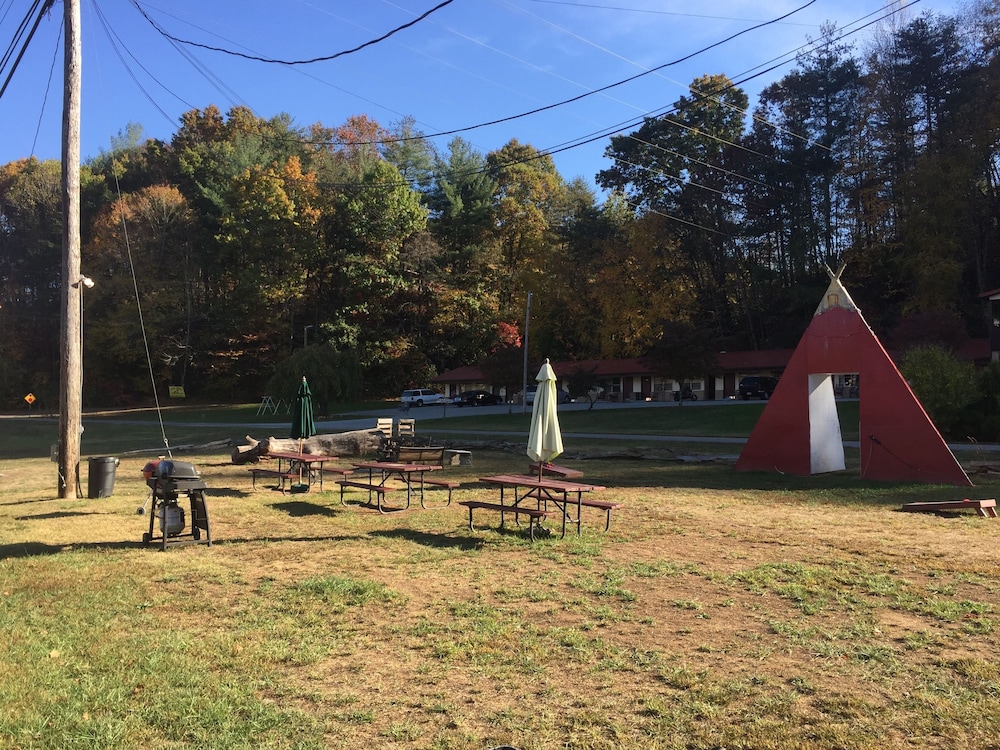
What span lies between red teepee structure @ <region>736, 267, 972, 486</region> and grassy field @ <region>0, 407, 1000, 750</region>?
4624mm

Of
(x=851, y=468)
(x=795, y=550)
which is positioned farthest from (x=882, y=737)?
(x=851, y=468)

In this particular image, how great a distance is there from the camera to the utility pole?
12.4 meters

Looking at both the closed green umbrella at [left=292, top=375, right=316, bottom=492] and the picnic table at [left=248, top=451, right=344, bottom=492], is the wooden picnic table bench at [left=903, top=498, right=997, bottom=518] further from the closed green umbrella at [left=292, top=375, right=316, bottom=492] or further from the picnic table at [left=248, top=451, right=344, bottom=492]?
the closed green umbrella at [left=292, top=375, right=316, bottom=492]

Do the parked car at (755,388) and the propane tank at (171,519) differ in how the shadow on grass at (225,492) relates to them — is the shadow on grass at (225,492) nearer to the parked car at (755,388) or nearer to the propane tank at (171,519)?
the propane tank at (171,519)

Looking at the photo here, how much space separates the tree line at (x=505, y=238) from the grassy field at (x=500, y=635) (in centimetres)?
3515

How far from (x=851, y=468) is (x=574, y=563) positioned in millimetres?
12047

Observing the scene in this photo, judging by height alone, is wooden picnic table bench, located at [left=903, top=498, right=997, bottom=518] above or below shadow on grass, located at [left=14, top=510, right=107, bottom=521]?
above

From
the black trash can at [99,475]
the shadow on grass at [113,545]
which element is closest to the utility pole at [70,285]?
the black trash can at [99,475]

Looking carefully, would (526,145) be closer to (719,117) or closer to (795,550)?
(719,117)

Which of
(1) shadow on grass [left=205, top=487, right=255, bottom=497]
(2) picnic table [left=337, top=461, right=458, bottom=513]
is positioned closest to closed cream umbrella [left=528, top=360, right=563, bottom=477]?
(2) picnic table [left=337, top=461, right=458, bottom=513]

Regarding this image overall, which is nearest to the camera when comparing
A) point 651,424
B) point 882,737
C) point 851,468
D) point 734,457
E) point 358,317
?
point 882,737

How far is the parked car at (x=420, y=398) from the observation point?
186ft

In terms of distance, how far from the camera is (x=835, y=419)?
16.8 meters

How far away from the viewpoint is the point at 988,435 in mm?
23062
